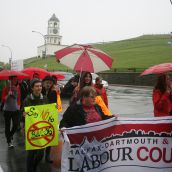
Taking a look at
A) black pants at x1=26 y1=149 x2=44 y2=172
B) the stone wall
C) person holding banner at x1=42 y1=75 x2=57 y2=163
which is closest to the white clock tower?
the stone wall

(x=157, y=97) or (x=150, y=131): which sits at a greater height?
(x=157, y=97)

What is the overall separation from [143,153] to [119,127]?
0.44 m

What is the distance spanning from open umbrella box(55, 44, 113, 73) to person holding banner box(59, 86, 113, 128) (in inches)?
66.5

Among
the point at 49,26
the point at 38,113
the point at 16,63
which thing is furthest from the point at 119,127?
the point at 49,26

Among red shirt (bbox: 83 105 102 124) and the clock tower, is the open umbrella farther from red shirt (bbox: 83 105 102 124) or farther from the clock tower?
the clock tower

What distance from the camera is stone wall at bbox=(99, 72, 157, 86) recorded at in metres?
43.1

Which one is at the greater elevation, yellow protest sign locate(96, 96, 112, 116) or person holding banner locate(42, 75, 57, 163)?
person holding banner locate(42, 75, 57, 163)

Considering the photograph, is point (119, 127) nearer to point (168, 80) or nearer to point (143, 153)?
point (143, 153)

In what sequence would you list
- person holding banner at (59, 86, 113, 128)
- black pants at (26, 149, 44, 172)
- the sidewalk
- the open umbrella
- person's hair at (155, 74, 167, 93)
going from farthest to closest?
1. the open umbrella
2. the sidewalk
3. person's hair at (155, 74, 167, 93)
4. black pants at (26, 149, 44, 172)
5. person holding banner at (59, 86, 113, 128)

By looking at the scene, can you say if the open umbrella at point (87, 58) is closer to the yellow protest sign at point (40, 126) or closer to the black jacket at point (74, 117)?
the yellow protest sign at point (40, 126)

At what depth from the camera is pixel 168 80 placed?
6.48 meters

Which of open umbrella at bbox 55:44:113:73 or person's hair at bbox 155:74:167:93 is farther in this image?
open umbrella at bbox 55:44:113:73

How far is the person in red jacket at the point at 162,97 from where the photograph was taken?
6.32m

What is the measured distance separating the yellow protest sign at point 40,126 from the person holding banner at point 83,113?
0.79 metres
